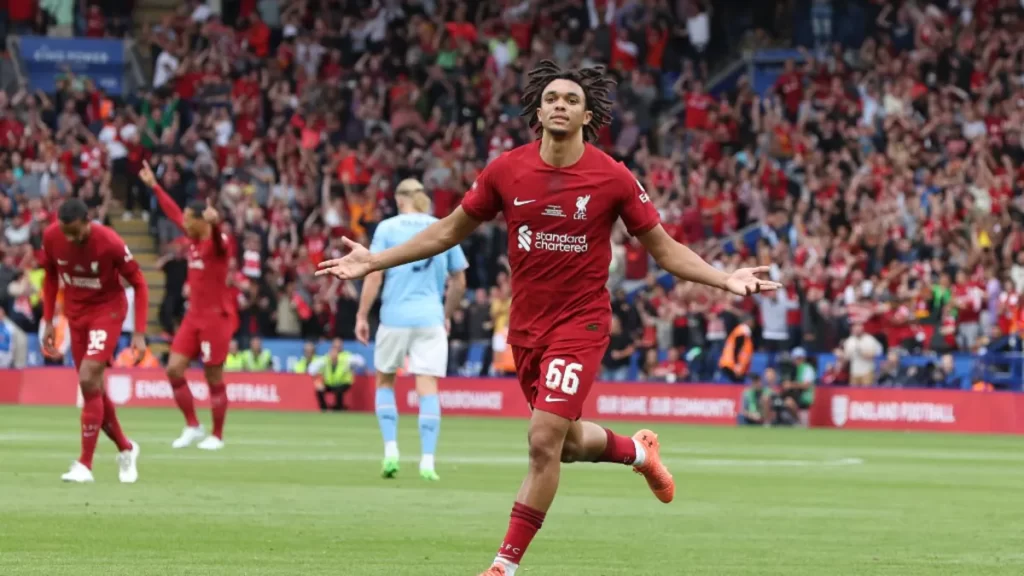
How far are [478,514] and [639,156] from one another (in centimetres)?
2614

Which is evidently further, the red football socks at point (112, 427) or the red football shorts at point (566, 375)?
the red football socks at point (112, 427)

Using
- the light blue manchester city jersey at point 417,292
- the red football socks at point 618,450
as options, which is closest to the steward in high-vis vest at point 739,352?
the light blue manchester city jersey at point 417,292

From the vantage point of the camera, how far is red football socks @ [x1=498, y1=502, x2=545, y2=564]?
956cm

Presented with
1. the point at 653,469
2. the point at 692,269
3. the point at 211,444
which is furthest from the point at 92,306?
the point at 692,269

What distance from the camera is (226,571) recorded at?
10.3 m

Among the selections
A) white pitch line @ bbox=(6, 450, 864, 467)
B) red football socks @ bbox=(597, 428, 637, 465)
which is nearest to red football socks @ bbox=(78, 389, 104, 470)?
white pitch line @ bbox=(6, 450, 864, 467)

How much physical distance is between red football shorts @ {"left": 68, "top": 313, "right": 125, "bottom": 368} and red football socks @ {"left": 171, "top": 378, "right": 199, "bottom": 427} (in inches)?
217

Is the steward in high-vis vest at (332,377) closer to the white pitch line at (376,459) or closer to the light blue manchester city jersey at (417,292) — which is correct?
the white pitch line at (376,459)

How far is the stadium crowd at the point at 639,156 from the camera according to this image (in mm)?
33750

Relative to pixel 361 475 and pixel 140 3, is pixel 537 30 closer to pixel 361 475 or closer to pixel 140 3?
pixel 140 3

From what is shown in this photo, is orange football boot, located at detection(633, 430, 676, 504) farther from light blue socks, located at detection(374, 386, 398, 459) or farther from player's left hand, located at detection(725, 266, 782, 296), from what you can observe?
light blue socks, located at detection(374, 386, 398, 459)

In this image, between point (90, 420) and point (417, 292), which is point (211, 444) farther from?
point (90, 420)

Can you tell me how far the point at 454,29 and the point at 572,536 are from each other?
32050mm

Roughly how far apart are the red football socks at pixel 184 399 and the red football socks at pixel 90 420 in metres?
5.88
